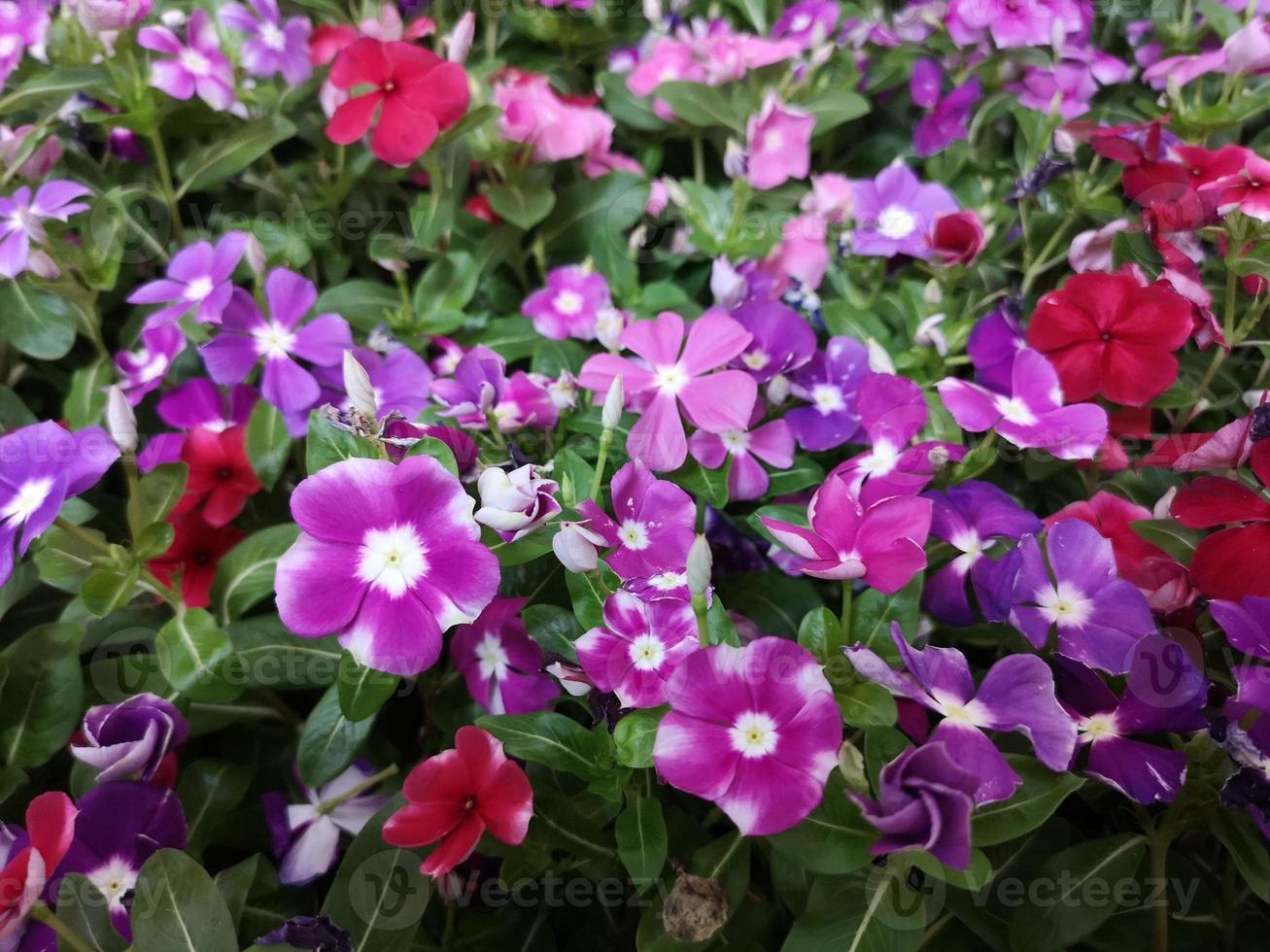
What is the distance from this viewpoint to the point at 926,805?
606mm

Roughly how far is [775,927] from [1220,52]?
4.30 feet

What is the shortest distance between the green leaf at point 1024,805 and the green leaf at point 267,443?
85 centimetres

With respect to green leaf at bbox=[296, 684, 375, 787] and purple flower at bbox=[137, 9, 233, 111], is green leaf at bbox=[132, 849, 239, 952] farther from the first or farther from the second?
purple flower at bbox=[137, 9, 233, 111]

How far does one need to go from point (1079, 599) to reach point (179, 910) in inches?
33.4

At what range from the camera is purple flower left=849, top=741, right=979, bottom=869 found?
60 cm

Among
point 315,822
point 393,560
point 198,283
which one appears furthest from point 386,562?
point 198,283

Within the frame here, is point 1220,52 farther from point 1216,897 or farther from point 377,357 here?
point 377,357

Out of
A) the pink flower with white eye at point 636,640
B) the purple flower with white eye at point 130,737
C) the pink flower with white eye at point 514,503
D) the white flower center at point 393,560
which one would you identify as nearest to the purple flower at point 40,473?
the purple flower with white eye at point 130,737

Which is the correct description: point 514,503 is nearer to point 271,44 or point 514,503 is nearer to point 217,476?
point 217,476

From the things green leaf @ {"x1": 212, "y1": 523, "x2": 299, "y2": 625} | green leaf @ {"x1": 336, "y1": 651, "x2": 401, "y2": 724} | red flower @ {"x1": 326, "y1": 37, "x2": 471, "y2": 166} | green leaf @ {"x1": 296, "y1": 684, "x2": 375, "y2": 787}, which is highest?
red flower @ {"x1": 326, "y1": 37, "x2": 471, "y2": 166}

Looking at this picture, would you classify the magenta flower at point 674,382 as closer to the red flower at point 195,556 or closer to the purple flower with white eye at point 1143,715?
the purple flower with white eye at point 1143,715

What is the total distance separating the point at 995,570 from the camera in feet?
2.86

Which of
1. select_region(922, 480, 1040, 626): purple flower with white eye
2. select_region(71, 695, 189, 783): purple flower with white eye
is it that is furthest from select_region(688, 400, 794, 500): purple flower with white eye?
select_region(71, 695, 189, 783): purple flower with white eye

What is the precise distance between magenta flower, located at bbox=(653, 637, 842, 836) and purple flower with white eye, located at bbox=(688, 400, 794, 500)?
320 millimetres
